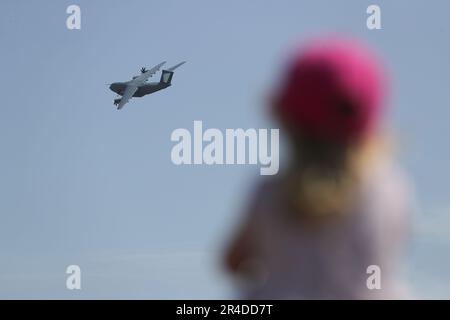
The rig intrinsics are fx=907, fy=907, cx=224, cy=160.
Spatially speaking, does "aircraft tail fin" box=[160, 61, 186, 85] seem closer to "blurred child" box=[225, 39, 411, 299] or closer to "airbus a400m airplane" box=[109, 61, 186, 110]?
"airbus a400m airplane" box=[109, 61, 186, 110]

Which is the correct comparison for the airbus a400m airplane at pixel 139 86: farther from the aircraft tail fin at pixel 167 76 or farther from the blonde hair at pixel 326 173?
the blonde hair at pixel 326 173

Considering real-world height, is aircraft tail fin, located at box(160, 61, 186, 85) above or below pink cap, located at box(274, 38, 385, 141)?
above

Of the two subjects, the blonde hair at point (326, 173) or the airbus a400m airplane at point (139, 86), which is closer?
the blonde hair at point (326, 173)

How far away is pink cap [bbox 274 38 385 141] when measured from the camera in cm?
388

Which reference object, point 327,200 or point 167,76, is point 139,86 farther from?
point 327,200

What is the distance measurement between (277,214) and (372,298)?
599 mm

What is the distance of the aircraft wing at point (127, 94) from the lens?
9669cm

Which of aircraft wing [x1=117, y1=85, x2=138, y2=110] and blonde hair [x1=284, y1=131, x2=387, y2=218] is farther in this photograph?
aircraft wing [x1=117, y1=85, x2=138, y2=110]

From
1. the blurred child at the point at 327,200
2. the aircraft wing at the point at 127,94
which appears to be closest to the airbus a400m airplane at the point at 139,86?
the aircraft wing at the point at 127,94

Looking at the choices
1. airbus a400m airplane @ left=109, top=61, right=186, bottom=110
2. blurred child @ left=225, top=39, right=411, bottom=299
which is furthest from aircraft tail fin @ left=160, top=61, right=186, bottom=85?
blurred child @ left=225, top=39, right=411, bottom=299

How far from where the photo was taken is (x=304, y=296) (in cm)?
427

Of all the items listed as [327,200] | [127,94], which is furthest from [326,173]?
[127,94]

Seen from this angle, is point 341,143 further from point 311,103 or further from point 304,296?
point 304,296
